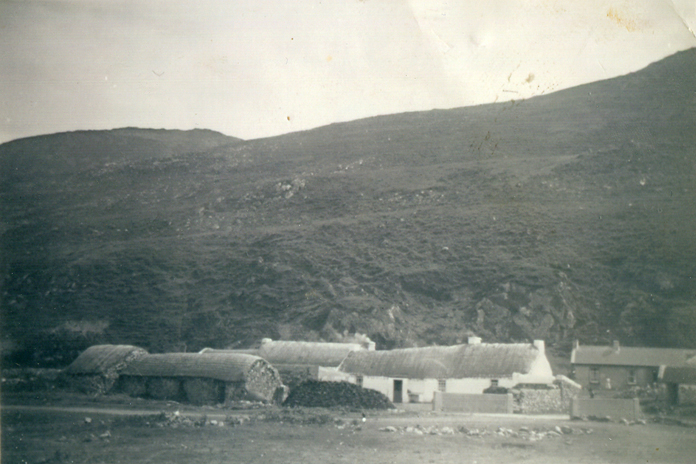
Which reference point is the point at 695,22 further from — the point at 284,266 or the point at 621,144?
the point at 284,266

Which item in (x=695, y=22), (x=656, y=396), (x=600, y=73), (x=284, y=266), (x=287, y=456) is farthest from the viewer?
(x=284, y=266)

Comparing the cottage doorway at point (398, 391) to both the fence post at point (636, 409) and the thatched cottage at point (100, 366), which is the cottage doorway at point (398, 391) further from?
the thatched cottage at point (100, 366)

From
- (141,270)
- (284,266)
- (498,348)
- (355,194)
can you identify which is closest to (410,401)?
(498,348)

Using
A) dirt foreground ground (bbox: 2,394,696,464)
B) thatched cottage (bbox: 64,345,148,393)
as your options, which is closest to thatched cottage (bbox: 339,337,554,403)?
dirt foreground ground (bbox: 2,394,696,464)

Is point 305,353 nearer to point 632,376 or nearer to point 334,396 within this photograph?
point 334,396

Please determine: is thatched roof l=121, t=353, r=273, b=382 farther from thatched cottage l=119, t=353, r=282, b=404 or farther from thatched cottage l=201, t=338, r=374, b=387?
thatched cottage l=201, t=338, r=374, b=387

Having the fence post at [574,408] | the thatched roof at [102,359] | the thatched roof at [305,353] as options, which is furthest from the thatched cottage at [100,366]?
the fence post at [574,408]

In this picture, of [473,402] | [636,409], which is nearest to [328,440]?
[473,402]
